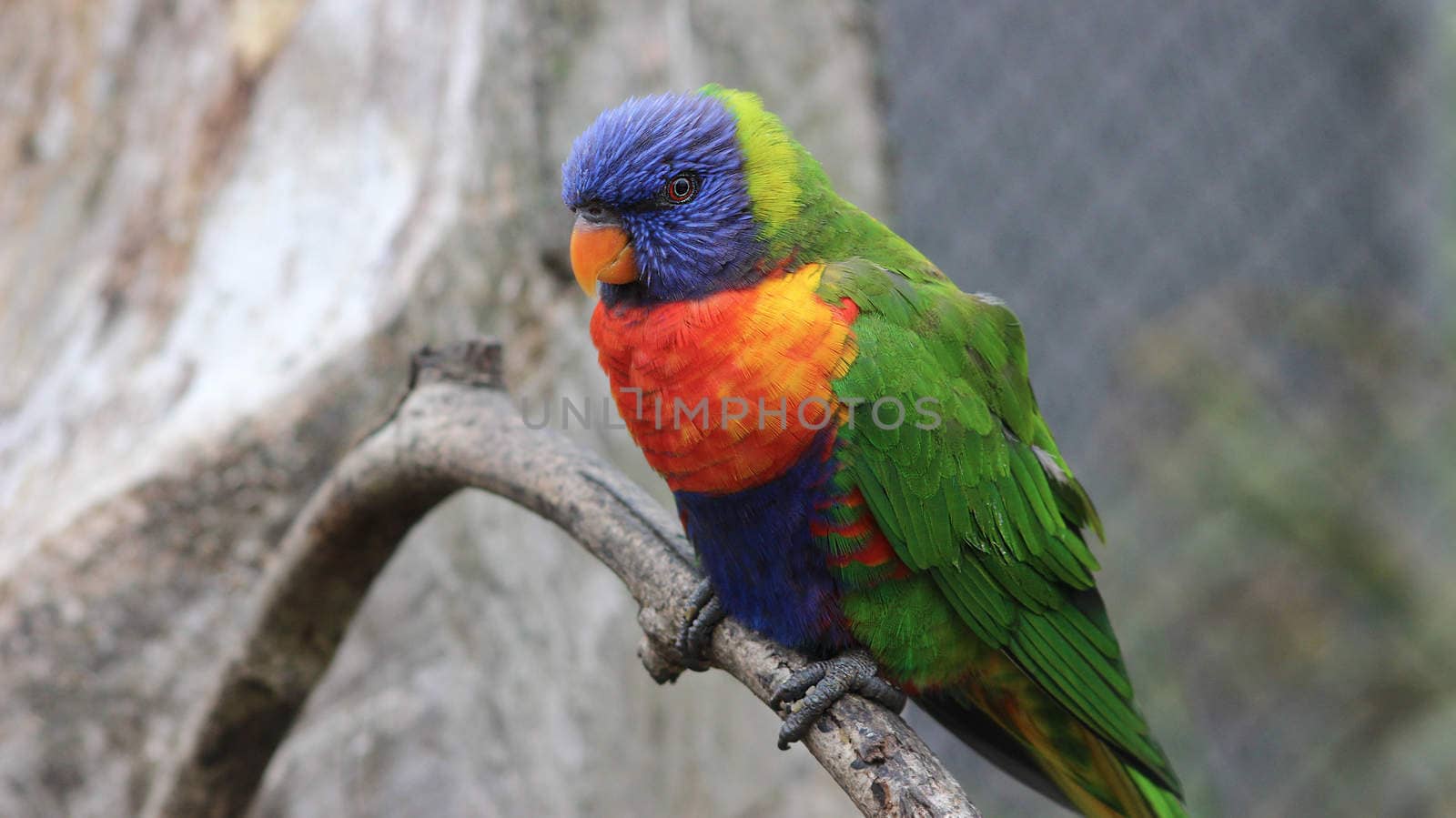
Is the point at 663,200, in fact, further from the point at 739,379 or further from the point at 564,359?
the point at 564,359

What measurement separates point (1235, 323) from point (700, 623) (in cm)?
301

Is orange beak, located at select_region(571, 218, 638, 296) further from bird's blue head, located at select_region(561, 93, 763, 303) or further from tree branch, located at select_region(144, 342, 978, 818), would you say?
tree branch, located at select_region(144, 342, 978, 818)

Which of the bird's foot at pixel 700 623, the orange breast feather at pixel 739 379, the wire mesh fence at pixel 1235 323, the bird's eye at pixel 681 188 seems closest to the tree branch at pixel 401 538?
the bird's foot at pixel 700 623

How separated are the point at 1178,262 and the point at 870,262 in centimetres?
302

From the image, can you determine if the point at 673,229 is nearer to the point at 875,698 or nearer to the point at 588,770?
the point at 875,698

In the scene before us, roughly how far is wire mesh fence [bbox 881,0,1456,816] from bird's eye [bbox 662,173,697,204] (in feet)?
7.80

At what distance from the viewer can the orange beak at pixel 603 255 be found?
4.75 feet

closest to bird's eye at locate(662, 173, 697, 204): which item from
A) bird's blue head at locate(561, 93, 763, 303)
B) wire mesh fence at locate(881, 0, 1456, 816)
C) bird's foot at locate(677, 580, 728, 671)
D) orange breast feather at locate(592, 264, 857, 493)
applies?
bird's blue head at locate(561, 93, 763, 303)

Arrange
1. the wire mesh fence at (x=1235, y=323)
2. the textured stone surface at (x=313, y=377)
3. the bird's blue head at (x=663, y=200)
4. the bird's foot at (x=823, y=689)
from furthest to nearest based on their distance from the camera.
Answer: the wire mesh fence at (x=1235, y=323), the textured stone surface at (x=313, y=377), the bird's blue head at (x=663, y=200), the bird's foot at (x=823, y=689)

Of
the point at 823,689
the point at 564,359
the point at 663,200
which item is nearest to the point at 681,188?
the point at 663,200

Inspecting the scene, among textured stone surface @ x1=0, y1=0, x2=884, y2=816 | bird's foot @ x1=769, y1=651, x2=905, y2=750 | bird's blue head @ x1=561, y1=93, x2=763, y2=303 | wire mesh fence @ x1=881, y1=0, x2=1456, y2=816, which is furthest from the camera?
wire mesh fence @ x1=881, y1=0, x2=1456, y2=816

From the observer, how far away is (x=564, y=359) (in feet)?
7.18

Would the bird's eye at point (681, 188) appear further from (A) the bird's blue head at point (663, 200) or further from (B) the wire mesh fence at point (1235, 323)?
(B) the wire mesh fence at point (1235, 323)

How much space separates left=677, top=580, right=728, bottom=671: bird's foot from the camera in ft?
4.73
